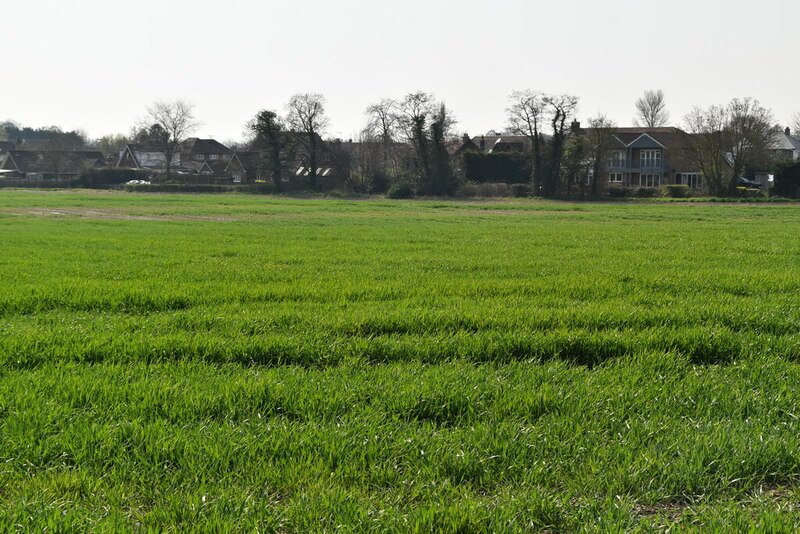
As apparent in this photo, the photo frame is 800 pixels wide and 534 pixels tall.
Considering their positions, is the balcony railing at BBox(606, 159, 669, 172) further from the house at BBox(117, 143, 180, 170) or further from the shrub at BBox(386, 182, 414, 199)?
the house at BBox(117, 143, 180, 170)

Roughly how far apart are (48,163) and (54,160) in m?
5.04

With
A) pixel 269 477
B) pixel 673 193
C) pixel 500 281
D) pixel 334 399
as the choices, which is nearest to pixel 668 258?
pixel 500 281

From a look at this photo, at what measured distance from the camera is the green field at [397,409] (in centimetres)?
385

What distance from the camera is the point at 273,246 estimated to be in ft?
66.1

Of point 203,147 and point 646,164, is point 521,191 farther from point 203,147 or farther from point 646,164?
point 203,147

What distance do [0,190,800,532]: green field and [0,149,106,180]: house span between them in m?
A: 126

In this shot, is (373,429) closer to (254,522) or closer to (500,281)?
(254,522)

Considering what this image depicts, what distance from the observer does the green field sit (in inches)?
152

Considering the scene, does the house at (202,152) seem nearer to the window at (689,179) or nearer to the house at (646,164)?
the house at (646,164)

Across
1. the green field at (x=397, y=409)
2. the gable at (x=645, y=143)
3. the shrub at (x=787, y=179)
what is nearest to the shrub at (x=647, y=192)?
the shrub at (x=787, y=179)

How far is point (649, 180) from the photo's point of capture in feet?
366

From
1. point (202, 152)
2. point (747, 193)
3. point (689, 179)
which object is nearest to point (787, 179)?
point (747, 193)

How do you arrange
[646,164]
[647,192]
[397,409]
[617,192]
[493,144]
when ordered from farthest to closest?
[493,144], [646,164], [647,192], [617,192], [397,409]

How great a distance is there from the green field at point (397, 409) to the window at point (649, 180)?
107 metres
